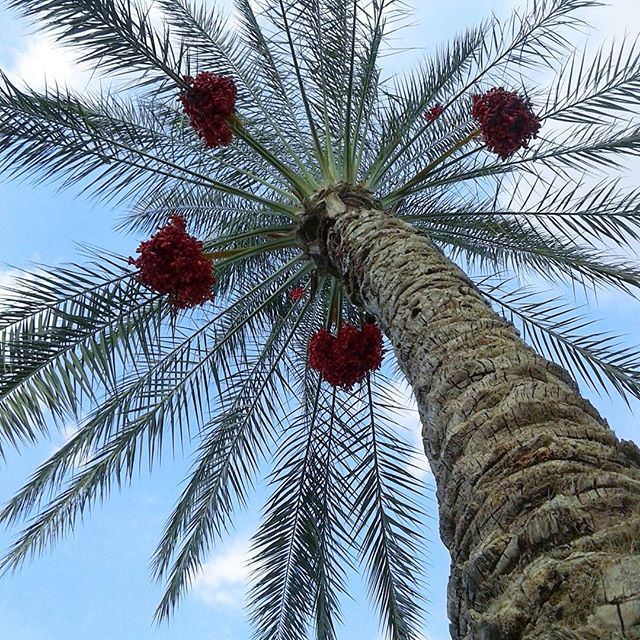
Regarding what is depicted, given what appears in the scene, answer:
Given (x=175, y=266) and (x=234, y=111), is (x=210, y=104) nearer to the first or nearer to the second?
(x=234, y=111)

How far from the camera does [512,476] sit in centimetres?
243

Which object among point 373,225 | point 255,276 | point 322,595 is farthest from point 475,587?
point 255,276

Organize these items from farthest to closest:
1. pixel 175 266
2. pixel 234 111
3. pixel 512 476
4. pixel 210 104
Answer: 1. pixel 234 111
2. pixel 210 104
3. pixel 175 266
4. pixel 512 476

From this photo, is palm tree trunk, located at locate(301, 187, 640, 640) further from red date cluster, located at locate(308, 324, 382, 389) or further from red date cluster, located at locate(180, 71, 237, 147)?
red date cluster, located at locate(180, 71, 237, 147)

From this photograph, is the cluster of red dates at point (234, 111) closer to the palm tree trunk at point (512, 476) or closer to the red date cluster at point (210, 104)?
the red date cluster at point (210, 104)

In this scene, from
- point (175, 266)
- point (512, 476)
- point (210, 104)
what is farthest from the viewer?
point (210, 104)

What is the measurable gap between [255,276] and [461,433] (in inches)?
221

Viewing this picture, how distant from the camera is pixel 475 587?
2.19 metres

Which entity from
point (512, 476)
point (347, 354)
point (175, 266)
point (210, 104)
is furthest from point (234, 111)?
point (512, 476)

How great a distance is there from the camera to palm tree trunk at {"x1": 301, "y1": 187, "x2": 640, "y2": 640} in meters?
1.86

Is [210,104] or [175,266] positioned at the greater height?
[210,104]

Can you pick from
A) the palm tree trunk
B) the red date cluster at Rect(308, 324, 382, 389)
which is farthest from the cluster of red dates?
the palm tree trunk

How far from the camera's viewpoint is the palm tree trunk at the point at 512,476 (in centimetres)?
186

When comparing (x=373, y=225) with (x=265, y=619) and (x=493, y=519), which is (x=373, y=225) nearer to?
(x=493, y=519)
